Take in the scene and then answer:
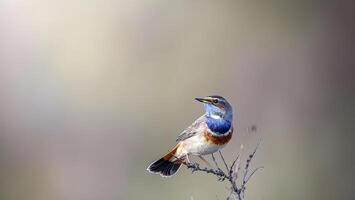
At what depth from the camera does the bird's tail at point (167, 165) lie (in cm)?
141

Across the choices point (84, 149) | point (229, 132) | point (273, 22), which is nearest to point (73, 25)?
point (84, 149)

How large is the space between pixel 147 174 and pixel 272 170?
0.42 metres

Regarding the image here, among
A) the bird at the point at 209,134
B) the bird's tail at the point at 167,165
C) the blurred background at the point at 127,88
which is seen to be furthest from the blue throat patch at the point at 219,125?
the blurred background at the point at 127,88

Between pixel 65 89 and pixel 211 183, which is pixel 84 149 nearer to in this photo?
pixel 65 89

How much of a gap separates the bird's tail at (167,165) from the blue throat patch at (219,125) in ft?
0.40

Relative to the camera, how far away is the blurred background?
1938mm

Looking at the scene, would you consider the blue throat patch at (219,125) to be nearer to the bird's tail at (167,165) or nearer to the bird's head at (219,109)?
the bird's head at (219,109)

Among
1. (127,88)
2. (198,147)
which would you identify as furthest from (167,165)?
(127,88)

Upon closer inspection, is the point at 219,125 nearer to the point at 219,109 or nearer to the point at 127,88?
the point at 219,109

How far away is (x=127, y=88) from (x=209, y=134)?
2.19 ft

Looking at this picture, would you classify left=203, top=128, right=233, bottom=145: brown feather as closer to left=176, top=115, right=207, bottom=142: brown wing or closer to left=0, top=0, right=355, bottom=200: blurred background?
left=176, top=115, right=207, bottom=142: brown wing

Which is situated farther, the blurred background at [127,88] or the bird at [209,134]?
the blurred background at [127,88]

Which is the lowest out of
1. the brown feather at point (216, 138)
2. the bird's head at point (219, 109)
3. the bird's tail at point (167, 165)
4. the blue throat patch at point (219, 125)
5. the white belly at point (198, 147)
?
the bird's tail at point (167, 165)

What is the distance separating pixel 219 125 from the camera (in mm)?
1365
